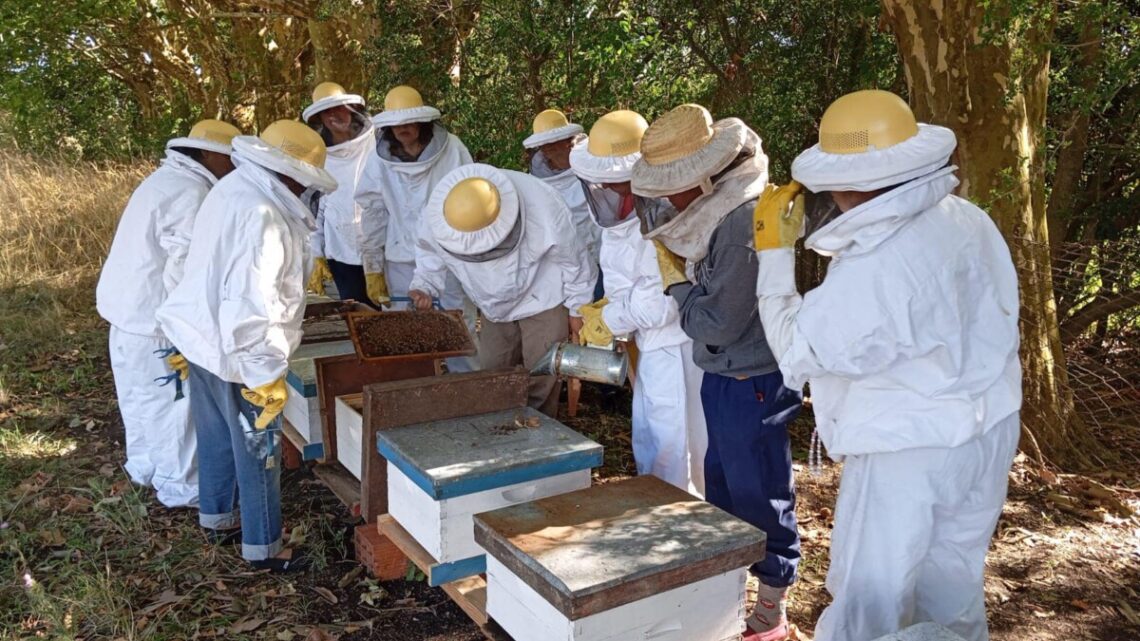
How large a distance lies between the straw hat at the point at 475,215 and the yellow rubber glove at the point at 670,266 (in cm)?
A: 99

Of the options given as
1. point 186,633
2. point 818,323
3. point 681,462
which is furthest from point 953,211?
point 186,633

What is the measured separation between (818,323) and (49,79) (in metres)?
15.7

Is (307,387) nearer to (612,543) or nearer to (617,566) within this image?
(612,543)

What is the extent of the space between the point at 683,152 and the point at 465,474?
131 cm

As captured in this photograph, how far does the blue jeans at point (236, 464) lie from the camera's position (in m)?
3.70

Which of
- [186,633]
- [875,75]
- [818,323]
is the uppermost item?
[875,75]

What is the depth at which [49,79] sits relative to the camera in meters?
14.2

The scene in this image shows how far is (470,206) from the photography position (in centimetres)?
386

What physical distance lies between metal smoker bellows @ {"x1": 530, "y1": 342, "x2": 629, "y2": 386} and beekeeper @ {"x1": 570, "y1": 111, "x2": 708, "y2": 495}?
0.28 ft

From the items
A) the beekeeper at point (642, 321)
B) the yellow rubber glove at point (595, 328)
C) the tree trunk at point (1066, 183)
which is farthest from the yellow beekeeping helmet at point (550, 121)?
the tree trunk at point (1066, 183)

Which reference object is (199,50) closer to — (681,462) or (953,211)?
(681,462)

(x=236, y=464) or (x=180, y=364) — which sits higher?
(x=180, y=364)

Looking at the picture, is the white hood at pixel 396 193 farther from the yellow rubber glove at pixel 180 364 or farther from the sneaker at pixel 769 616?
the sneaker at pixel 769 616

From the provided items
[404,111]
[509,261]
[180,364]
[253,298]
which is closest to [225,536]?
[180,364]
